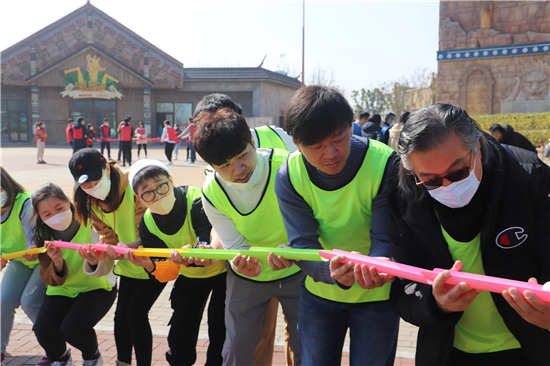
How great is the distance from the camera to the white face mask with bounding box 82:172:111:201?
3.51m

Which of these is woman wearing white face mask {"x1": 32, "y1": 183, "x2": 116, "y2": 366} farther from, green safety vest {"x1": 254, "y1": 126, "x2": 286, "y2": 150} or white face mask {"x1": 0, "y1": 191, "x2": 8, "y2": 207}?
green safety vest {"x1": 254, "y1": 126, "x2": 286, "y2": 150}

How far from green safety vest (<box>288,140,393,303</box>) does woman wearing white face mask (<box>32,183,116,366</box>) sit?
6.73ft

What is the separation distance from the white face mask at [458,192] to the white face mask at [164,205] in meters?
2.04

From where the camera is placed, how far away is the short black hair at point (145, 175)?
3.26 m

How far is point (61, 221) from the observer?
151 inches

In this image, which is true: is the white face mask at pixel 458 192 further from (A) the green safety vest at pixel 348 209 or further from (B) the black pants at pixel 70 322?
(B) the black pants at pixel 70 322

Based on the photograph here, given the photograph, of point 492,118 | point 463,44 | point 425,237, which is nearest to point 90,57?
point 463,44

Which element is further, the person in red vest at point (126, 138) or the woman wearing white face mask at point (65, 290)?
the person in red vest at point (126, 138)

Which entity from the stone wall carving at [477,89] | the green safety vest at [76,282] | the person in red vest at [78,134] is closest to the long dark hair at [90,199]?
the green safety vest at [76,282]

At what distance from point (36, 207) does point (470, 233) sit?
3.47m

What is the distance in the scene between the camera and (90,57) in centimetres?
3322

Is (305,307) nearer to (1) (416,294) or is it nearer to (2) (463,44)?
(1) (416,294)

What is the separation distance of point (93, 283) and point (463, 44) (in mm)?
22840

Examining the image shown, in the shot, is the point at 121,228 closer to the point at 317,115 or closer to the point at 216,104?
the point at 216,104
